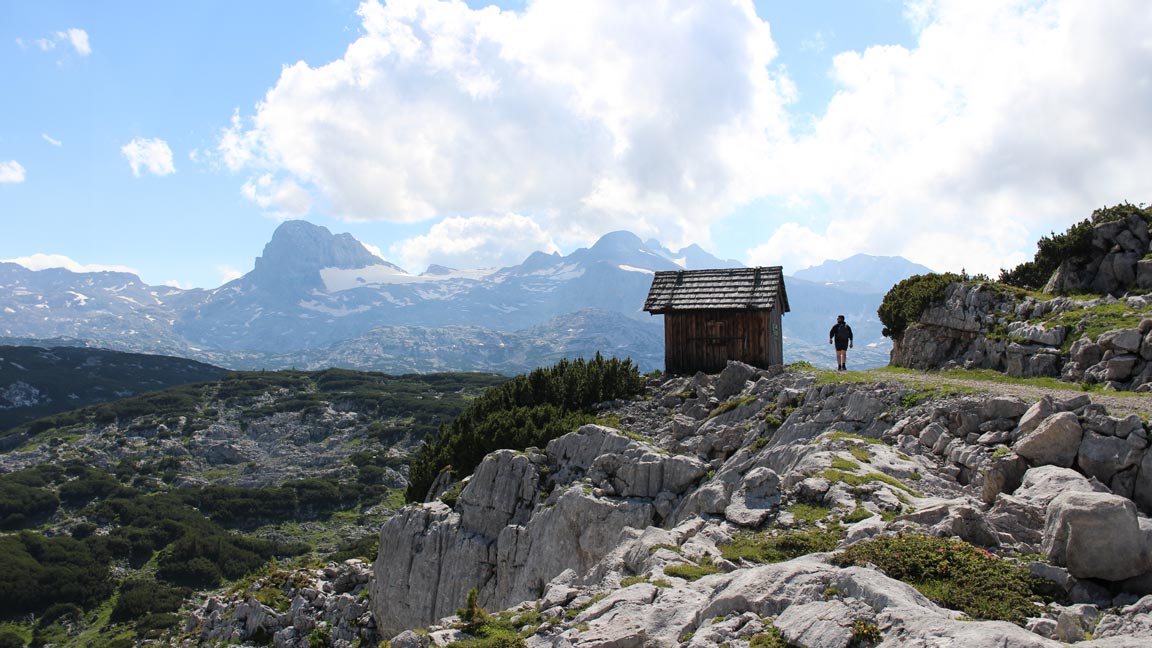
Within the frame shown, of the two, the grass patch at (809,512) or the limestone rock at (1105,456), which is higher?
the limestone rock at (1105,456)

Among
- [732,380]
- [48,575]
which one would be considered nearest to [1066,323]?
[732,380]

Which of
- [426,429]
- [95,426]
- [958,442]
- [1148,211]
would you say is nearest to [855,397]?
[958,442]

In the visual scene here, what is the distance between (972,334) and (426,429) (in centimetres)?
13243

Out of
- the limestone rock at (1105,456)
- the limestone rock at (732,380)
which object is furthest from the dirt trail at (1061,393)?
the limestone rock at (732,380)

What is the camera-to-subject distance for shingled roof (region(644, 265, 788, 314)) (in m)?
37.2

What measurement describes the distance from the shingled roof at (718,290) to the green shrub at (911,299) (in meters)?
6.02

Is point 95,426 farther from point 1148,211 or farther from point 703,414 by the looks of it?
point 1148,211

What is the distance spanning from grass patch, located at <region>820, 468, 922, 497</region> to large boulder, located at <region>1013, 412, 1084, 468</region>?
2573mm

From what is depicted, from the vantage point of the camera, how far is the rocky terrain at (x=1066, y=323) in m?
22.7

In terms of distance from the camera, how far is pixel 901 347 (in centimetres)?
3753

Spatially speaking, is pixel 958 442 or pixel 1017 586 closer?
pixel 1017 586

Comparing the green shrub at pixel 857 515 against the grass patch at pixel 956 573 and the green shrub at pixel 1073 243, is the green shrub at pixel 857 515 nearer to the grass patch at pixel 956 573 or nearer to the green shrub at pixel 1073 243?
the grass patch at pixel 956 573

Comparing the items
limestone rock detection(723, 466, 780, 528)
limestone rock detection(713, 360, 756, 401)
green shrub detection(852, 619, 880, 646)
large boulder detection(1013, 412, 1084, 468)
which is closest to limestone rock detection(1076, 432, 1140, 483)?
large boulder detection(1013, 412, 1084, 468)

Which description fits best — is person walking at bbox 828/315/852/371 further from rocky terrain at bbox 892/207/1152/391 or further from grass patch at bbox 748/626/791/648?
grass patch at bbox 748/626/791/648
